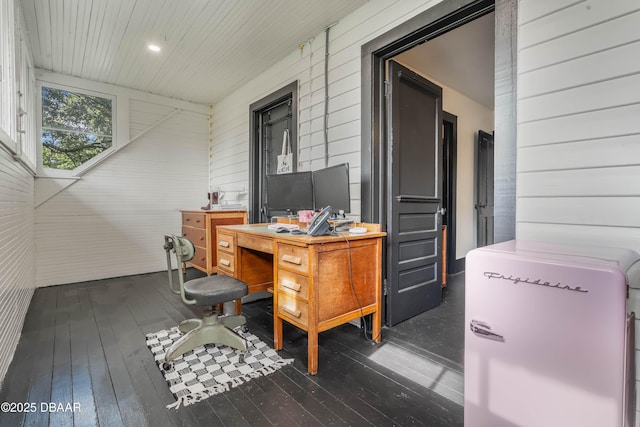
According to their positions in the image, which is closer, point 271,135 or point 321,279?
Result: point 321,279

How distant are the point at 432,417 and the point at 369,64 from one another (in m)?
2.41

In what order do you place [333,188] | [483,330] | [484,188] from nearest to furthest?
1. [483,330]
2. [333,188]
3. [484,188]

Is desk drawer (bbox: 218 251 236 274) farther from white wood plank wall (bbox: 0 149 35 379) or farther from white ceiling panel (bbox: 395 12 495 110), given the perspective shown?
white ceiling panel (bbox: 395 12 495 110)

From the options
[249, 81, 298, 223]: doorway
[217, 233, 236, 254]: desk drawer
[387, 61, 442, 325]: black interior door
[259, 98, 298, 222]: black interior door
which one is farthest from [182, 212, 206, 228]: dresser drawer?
[387, 61, 442, 325]: black interior door

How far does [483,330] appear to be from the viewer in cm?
105

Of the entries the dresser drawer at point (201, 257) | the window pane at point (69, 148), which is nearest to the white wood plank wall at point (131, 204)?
the window pane at point (69, 148)

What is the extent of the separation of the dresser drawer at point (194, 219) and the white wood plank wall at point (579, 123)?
3.44 metres

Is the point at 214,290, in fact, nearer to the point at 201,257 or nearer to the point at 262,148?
the point at 201,257

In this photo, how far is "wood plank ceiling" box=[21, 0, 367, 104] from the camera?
2.45m

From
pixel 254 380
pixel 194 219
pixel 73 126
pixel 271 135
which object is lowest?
pixel 254 380

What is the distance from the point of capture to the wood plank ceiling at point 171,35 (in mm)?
2451

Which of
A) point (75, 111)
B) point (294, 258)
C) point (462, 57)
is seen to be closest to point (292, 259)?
point (294, 258)

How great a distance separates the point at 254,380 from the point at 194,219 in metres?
2.81

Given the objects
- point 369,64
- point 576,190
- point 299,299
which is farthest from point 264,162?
point 576,190
